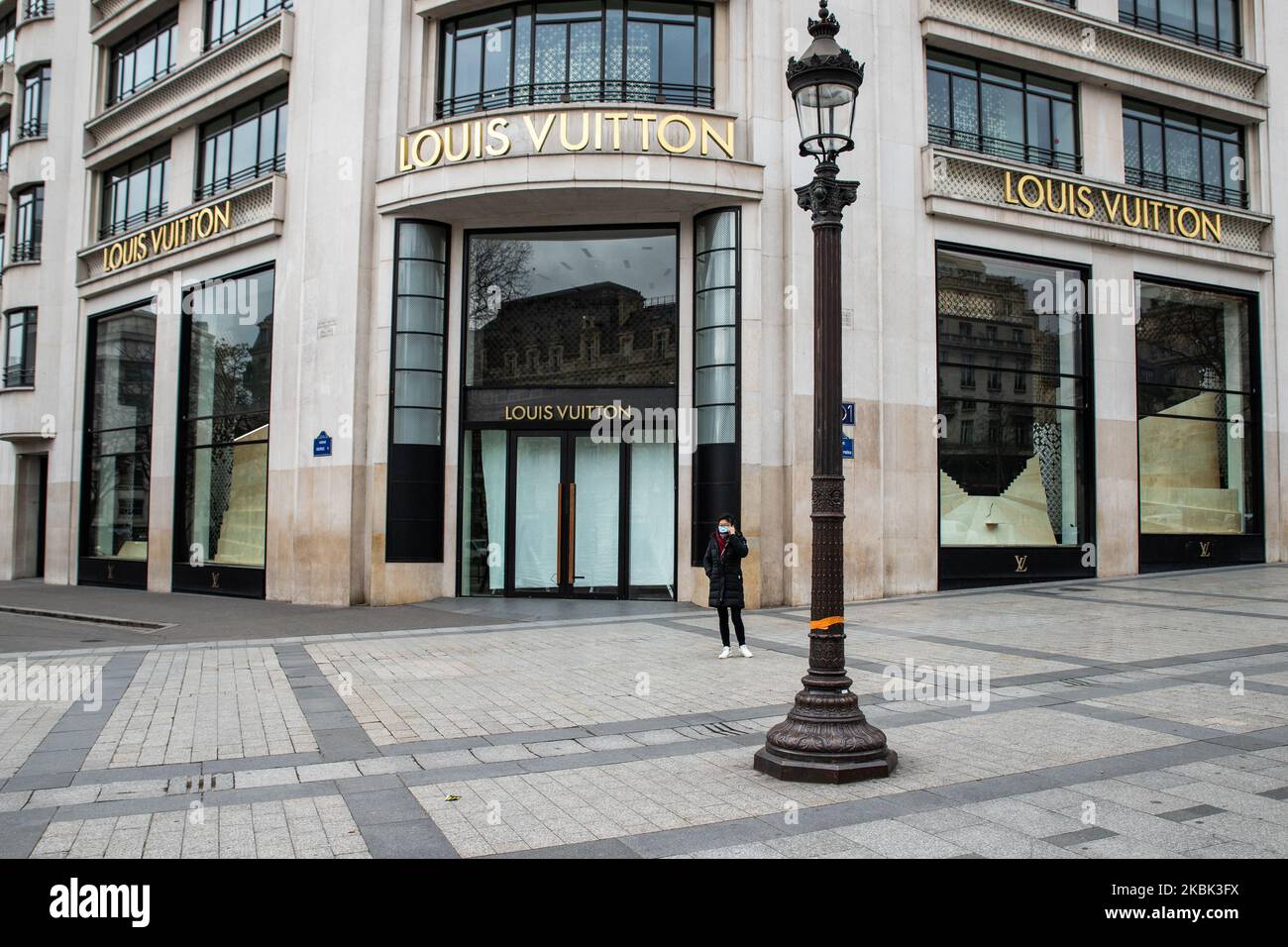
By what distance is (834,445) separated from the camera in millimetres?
6641

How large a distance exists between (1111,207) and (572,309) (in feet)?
37.6

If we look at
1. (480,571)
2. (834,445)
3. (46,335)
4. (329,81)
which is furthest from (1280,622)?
(46,335)

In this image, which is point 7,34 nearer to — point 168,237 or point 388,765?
point 168,237

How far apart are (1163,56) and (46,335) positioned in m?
29.3

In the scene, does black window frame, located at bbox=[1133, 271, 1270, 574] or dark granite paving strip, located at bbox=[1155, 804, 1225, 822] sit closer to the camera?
dark granite paving strip, located at bbox=[1155, 804, 1225, 822]

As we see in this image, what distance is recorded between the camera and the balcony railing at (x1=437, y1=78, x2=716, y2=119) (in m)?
17.7

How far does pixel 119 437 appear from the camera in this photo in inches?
989

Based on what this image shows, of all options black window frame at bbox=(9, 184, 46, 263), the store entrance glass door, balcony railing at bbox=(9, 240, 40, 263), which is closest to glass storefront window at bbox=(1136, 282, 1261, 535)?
the store entrance glass door

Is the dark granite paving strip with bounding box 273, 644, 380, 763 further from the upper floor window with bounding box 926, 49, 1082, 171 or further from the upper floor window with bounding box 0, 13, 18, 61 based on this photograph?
the upper floor window with bounding box 0, 13, 18, 61

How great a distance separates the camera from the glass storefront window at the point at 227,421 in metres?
20.7

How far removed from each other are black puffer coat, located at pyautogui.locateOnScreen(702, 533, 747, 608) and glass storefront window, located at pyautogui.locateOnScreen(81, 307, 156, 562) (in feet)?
57.6

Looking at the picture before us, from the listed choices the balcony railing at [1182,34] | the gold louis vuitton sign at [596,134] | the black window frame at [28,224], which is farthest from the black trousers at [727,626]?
the black window frame at [28,224]

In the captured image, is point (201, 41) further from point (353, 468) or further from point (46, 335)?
point (353, 468)
